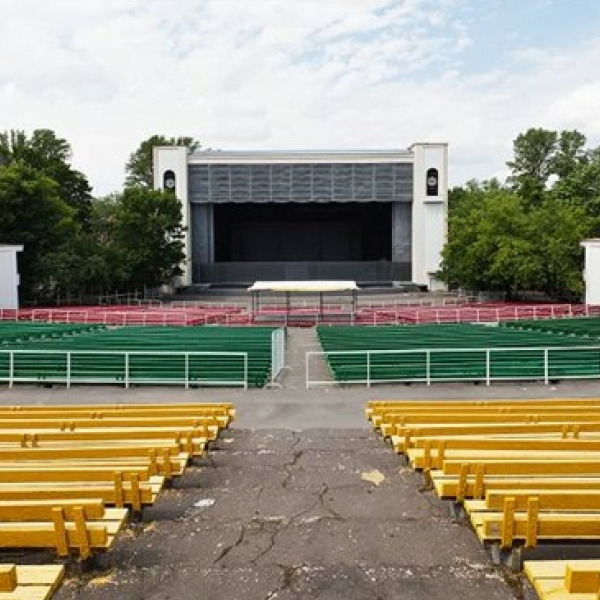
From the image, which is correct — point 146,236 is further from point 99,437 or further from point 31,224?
point 99,437

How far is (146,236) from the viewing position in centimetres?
5700

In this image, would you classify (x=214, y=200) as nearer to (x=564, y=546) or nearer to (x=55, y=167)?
(x=55, y=167)

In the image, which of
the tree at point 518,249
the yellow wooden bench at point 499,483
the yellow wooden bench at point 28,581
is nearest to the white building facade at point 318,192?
the tree at point 518,249

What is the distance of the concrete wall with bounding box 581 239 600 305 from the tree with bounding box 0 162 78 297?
3691cm

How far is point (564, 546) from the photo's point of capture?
486cm

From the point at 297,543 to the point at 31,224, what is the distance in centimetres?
5284

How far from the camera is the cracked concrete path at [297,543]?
4406 millimetres

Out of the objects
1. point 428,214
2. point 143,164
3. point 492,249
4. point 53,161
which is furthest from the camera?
point 143,164

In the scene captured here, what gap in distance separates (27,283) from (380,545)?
51149mm

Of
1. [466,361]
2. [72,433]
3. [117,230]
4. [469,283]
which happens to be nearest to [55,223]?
[117,230]

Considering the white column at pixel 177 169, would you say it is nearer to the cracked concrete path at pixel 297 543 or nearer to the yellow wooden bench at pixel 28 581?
the cracked concrete path at pixel 297 543

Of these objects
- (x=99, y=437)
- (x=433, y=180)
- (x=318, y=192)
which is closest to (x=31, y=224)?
(x=318, y=192)

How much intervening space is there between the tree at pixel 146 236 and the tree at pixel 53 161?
10366 millimetres

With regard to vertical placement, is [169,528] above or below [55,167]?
below
